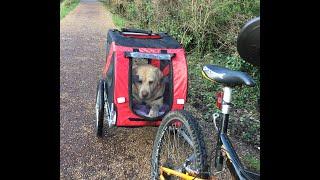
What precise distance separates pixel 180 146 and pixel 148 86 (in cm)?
129

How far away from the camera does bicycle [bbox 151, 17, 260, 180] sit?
8.54ft

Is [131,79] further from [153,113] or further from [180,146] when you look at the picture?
[180,146]

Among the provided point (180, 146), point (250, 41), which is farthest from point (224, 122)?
point (250, 41)

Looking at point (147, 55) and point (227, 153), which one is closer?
point (227, 153)

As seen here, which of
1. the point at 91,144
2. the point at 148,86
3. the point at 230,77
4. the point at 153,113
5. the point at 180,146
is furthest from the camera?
the point at 91,144

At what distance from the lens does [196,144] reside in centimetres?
275

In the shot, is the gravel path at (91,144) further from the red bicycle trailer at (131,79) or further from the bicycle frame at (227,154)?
the bicycle frame at (227,154)

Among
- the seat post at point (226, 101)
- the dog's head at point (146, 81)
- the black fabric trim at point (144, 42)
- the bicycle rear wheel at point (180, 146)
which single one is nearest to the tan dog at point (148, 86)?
the dog's head at point (146, 81)

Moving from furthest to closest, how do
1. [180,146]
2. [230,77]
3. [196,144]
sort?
[180,146] < [196,144] < [230,77]

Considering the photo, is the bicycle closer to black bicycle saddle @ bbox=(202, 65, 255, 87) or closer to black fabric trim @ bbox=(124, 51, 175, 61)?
black bicycle saddle @ bbox=(202, 65, 255, 87)

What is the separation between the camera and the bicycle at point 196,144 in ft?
8.54

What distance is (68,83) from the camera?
7438mm
